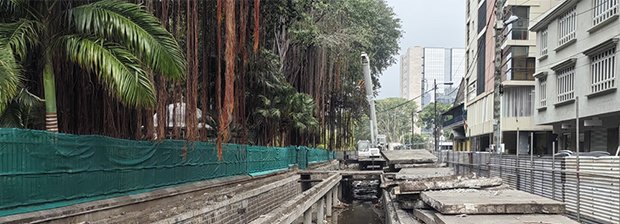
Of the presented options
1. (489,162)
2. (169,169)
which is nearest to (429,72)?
(489,162)

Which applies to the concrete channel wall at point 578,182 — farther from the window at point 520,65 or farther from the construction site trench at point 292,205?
the window at point 520,65

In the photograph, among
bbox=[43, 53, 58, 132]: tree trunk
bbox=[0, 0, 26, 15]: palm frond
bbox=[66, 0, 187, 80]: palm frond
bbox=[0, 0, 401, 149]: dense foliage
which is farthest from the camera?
bbox=[43, 53, 58, 132]: tree trunk

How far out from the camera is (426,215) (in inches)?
313

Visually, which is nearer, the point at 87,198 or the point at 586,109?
the point at 87,198

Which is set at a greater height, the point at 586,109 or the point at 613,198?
the point at 586,109

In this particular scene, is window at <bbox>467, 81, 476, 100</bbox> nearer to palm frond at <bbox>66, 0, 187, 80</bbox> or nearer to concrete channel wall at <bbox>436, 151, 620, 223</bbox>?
concrete channel wall at <bbox>436, 151, 620, 223</bbox>

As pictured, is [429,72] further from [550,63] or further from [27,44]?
[27,44]

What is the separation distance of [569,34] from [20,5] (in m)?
21.8

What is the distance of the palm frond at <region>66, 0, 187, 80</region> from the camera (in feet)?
26.1

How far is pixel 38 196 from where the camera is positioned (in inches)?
288

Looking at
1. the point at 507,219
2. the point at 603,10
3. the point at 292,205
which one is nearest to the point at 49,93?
the point at 292,205

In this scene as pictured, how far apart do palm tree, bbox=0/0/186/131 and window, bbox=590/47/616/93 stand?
16599 millimetres

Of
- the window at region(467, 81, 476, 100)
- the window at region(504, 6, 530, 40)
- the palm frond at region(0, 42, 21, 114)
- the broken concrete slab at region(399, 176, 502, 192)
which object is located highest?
the window at region(504, 6, 530, 40)

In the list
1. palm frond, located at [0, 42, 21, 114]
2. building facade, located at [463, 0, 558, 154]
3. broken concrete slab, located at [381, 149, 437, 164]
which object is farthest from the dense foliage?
building facade, located at [463, 0, 558, 154]
